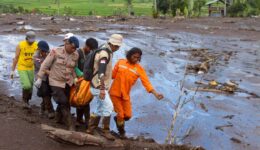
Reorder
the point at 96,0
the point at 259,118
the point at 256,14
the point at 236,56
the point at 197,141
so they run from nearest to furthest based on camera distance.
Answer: the point at 197,141 < the point at 259,118 < the point at 236,56 < the point at 256,14 < the point at 96,0

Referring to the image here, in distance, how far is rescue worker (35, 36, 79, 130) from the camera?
21.5ft

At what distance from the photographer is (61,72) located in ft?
21.7

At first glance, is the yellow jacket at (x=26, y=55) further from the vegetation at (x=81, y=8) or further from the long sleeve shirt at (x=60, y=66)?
the vegetation at (x=81, y=8)

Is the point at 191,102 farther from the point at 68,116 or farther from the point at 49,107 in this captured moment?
the point at 68,116

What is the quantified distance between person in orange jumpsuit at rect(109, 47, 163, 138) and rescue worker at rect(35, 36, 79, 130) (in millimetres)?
652

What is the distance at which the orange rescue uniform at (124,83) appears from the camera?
653cm

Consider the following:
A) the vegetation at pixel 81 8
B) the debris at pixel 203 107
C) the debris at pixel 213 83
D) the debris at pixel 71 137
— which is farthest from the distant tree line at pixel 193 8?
the debris at pixel 71 137

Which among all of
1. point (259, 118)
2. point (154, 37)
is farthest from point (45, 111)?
point (154, 37)

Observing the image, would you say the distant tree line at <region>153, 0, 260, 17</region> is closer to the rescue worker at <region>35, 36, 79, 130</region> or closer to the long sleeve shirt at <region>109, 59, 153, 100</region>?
the long sleeve shirt at <region>109, 59, 153, 100</region>

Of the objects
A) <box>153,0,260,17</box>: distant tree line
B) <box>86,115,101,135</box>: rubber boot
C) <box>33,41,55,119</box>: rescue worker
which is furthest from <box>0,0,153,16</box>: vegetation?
<box>86,115,101,135</box>: rubber boot

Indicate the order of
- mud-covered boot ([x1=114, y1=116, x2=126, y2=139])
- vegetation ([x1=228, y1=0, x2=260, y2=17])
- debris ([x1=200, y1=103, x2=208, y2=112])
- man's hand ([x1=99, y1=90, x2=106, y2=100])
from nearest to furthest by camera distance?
man's hand ([x1=99, y1=90, x2=106, y2=100]) < mud-covered boot ([x1=114, y1=116, x2=126, y2=139]) < debris ([x1=200, y1=103, x2=208, y2=112]) < vegetation ([x1=228, y1=0, x2=260, y2=17])

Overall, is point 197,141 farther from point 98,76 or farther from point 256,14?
point 256,14

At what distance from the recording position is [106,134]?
20.9ft

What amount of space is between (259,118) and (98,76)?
399 centimetres
